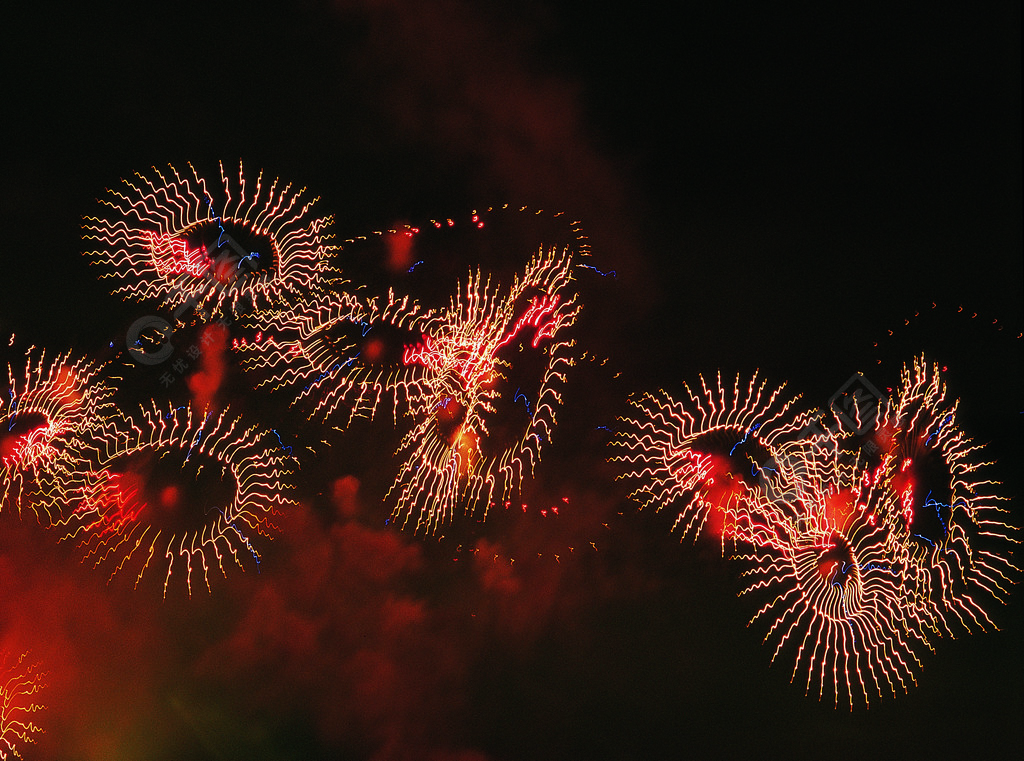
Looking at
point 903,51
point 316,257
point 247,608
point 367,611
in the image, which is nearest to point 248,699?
point 247,608

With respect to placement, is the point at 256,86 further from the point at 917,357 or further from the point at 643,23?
the point at 917,357

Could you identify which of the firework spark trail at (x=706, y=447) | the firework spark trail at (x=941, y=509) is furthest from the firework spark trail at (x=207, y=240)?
the firework spark trail at (x=941, y=509)

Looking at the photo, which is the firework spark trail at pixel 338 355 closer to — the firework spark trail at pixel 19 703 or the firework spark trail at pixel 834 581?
the firework spark trail at pixel 19 703

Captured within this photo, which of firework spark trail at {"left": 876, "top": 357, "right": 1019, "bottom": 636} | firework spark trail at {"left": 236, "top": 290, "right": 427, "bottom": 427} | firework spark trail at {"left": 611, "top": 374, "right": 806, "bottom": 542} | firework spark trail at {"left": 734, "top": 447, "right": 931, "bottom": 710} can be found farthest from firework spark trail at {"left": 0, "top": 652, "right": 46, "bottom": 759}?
firework spark trail at {"left": 876, "top": 357, "right": 1019, "bottom": 636}

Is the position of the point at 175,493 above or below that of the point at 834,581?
below

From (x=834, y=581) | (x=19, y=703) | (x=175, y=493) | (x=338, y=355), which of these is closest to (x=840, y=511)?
(x=834, y=581)

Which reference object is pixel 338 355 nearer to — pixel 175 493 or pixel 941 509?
pixel 175 493

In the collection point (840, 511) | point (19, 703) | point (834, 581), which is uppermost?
point (840, 511)
